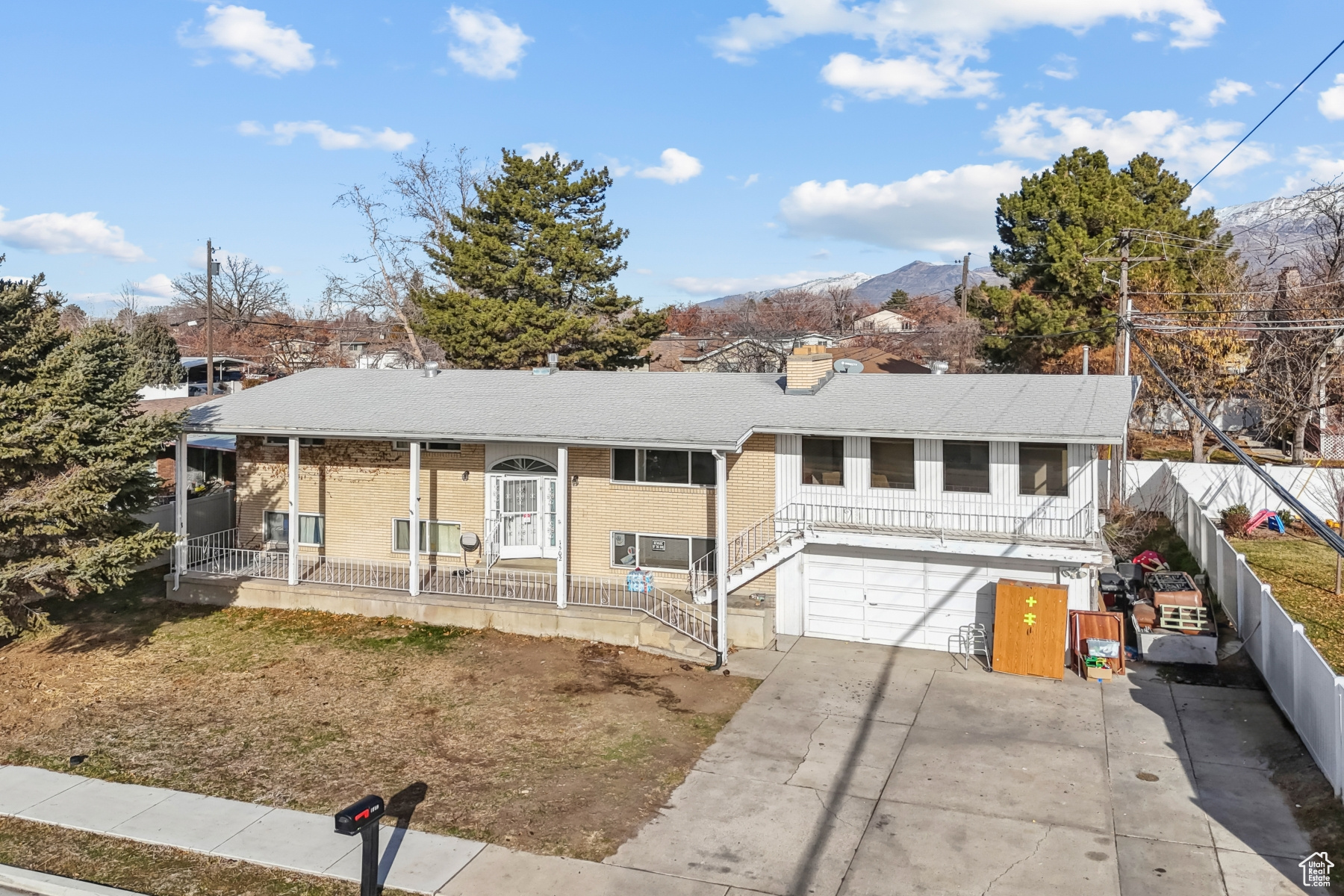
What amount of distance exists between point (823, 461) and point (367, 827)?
1163cm

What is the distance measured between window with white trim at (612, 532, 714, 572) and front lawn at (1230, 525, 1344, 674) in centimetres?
1062

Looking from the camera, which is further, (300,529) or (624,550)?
(300,529)

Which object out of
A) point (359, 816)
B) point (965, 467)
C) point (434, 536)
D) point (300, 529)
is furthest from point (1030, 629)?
point (300, 529)

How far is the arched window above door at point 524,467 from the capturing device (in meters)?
20.1

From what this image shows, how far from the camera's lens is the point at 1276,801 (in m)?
11.2

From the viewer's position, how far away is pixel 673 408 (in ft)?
63.1

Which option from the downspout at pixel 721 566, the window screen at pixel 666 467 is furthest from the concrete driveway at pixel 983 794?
the window screen at pixel 666 467

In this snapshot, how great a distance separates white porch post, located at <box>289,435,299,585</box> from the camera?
19086mm

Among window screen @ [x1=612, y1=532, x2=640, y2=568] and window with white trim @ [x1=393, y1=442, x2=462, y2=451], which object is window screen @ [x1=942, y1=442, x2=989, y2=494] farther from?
window with white trim @ [x1=393, y1=442, x2=462, y2=451]

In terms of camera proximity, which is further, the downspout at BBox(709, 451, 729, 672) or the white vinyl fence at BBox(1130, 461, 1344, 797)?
the downspout at BBox(709, 451, 729, 672)

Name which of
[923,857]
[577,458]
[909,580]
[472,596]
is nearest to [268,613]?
[472,596]

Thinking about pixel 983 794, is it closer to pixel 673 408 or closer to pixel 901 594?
→ pixel 901 594

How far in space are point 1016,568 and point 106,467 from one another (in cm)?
1547

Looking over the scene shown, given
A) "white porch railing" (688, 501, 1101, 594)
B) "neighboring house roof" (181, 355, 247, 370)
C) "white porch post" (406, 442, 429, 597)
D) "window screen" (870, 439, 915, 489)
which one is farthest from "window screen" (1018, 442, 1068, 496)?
"neighboring house roof" (181, 355, 247, 370)
